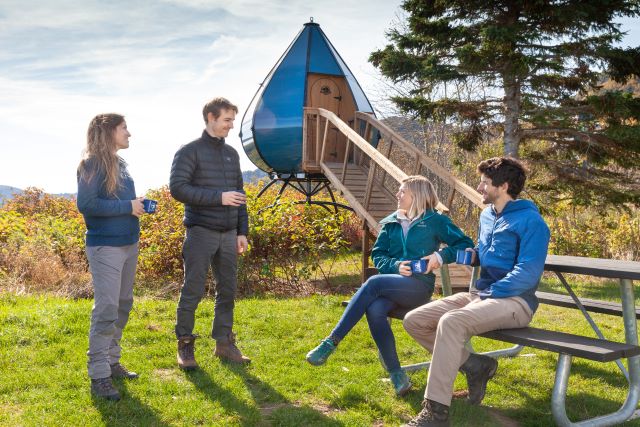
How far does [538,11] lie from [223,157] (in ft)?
24.0

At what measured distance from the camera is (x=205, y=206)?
4.79 metres

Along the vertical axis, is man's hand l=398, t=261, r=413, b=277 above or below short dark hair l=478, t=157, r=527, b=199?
below

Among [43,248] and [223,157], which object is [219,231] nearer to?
[223,157]

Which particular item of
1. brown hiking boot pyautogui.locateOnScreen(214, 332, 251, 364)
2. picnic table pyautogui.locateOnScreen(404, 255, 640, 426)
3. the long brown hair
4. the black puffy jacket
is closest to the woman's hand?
→ picnic table pyautogui.locateOnScreen(404, 255, 640, 426)

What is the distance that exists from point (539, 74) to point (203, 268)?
8.11 metres

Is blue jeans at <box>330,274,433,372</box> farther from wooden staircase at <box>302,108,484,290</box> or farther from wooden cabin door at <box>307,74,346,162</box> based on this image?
wooden cabin door at <box>307,74,346,162</box>

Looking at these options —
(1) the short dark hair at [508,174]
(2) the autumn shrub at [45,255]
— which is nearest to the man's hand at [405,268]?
(1) the short dark hair at [508,174]

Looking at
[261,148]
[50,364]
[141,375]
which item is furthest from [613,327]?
[261,148]

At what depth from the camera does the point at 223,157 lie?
4941 millimetres

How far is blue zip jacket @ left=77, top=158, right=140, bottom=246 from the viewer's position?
13.7 ft

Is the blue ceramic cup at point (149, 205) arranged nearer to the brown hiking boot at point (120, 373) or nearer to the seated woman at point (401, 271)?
the brown hiking boot at point (120, 373)

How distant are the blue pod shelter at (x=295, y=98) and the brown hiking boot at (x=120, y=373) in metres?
7.46

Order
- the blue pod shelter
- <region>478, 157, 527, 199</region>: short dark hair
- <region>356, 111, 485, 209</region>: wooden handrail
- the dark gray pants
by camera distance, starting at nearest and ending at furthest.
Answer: <region>478, 157, 527, 199</region>: short dark hair, the dark gray pants, <region>356, 111, 485, 209</region>: wooden handrail, the blue pod shelter

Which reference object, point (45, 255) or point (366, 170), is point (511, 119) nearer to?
point (366, 170)
